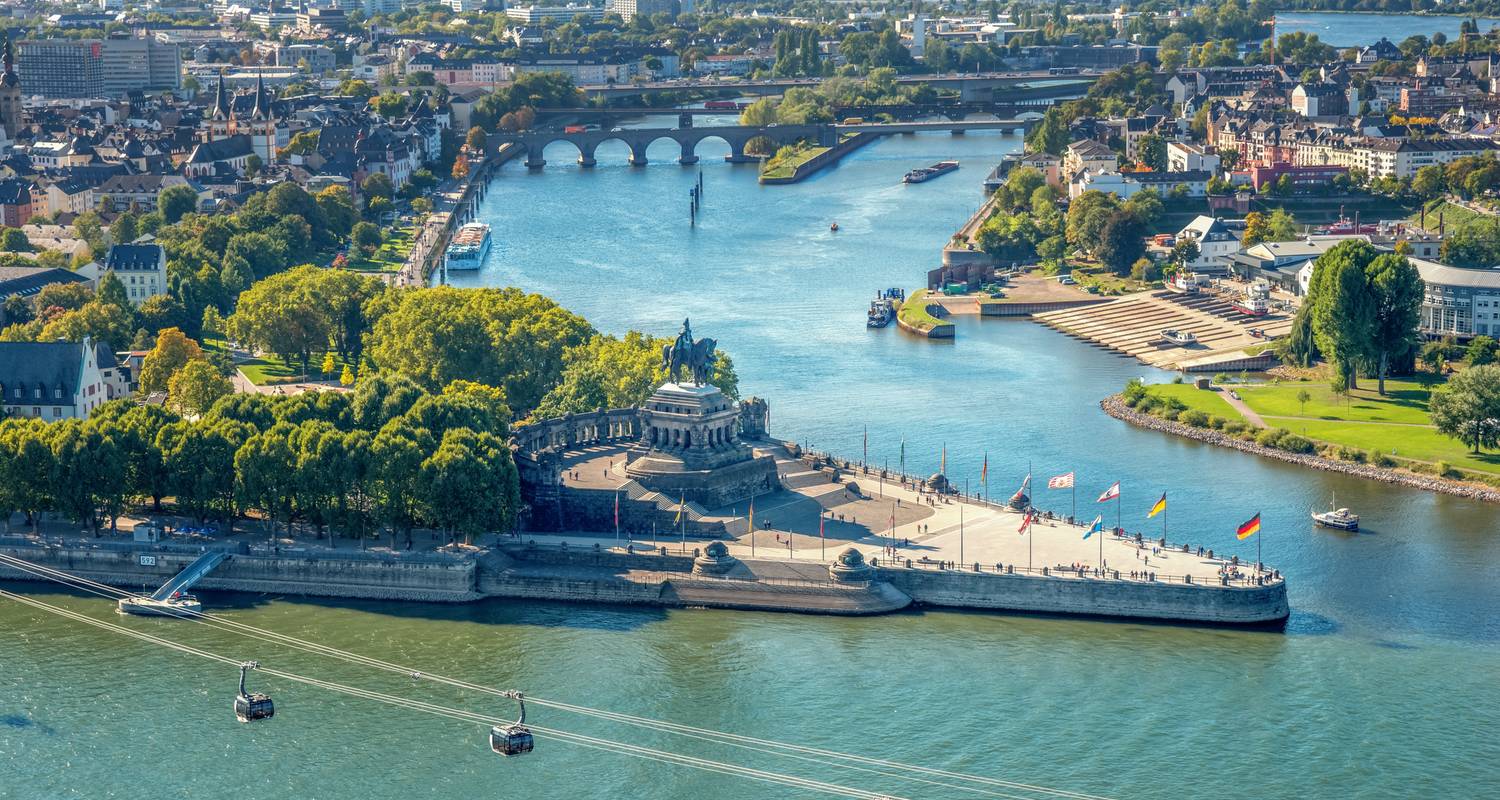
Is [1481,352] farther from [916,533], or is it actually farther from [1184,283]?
[916,533]

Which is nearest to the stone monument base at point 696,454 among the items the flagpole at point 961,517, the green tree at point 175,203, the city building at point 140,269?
the flagpole at point 961,517

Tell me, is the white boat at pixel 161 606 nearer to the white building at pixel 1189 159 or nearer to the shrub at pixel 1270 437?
the shrub at pixel 1270 437

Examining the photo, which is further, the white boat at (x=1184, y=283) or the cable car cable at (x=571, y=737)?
the white boat at (x=1184, y=283)

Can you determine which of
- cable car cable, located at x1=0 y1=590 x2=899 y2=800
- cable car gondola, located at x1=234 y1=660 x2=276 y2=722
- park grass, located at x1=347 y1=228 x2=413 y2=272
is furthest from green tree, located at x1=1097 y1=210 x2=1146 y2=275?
cable car gondola, located at x1=234 y1=660 x2=276 y2=722

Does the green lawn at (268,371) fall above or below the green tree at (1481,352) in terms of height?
below

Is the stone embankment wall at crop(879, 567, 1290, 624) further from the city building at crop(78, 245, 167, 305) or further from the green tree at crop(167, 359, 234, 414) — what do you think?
the city building at crop(78, 245, 167, 305)

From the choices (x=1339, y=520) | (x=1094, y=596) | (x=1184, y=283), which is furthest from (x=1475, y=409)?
(x=1184, y=283)
